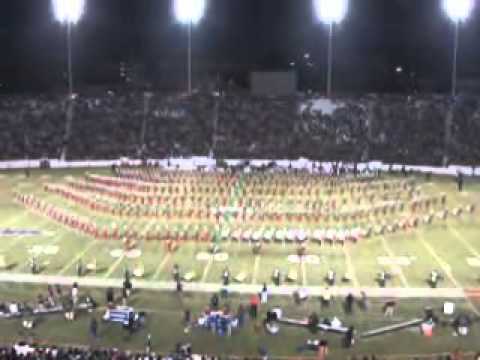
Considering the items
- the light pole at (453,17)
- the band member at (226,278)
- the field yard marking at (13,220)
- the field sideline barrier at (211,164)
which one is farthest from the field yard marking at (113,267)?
the light pole at (453,17)

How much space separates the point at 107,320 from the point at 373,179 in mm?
25222

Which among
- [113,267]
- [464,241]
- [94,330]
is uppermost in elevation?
[464,241]

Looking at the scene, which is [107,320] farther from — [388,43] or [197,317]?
[388,43]

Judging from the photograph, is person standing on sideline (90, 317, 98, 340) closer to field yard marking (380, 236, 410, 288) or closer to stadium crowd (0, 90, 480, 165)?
field yard marking (380, 236, 410, 288)

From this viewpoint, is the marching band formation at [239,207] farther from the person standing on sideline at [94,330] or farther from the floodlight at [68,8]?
the floodlight at [68,8]

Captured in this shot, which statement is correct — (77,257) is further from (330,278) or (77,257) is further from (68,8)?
(68,8)

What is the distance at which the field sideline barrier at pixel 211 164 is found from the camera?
51469mm

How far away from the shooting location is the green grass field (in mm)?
21797

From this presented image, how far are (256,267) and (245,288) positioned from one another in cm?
269

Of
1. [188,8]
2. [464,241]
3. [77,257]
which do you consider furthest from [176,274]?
[188,8]

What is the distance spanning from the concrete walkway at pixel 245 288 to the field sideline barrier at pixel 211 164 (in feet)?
73.2

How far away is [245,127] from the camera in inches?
2387

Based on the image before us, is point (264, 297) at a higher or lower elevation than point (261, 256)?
lower

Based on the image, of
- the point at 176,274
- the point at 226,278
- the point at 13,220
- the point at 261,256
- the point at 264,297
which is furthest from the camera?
the point at 13,220
